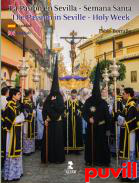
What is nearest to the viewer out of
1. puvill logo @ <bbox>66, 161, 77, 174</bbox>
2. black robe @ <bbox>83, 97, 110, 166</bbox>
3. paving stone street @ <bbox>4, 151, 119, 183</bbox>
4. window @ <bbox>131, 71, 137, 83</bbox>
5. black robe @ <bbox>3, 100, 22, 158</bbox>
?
black robe @ <bbox>3, 100, 22, 158</bbox>

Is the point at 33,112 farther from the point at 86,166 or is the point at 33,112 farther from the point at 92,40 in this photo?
the point at 92,40

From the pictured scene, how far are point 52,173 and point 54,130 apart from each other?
4.36ft

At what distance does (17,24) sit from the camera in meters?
12.1

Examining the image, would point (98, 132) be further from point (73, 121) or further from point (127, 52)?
point (127, 52)

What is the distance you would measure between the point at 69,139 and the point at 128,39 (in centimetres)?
2112

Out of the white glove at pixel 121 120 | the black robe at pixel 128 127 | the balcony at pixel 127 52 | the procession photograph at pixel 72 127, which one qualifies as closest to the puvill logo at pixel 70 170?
the procession photograph at pixel 72 127

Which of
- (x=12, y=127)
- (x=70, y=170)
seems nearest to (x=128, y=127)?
(x=70, y=170)

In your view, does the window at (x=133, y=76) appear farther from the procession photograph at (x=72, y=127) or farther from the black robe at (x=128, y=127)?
the black robe at (x=128, y=127)

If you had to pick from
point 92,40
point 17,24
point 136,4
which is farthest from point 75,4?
point 92,40

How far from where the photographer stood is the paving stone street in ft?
17.6

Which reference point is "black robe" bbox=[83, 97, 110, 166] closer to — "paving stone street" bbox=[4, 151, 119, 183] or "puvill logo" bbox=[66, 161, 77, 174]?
"paving stone street" bbox=[4, 151, 119, 183]

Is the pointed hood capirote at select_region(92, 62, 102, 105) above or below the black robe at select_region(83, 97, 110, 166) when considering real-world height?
above

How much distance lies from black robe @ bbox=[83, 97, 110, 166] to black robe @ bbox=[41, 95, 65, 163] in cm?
67

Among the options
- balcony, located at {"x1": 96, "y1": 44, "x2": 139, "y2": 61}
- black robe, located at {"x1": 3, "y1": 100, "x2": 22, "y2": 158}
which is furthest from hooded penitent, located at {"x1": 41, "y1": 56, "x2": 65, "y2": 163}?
balcony, located at {"x1": 96, "y1": 44, "x2": 139, "y2": 61}
